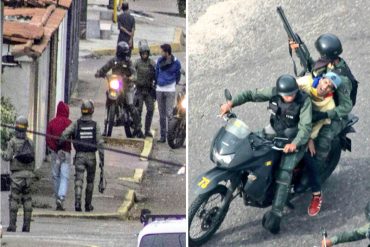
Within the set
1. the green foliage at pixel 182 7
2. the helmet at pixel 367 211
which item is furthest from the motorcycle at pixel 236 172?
the green foliage at pixel 182 7

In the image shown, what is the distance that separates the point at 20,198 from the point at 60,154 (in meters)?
1.28

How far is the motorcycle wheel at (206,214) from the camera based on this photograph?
10.1m

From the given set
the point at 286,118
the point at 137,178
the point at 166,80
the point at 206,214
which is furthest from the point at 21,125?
the point at 286,118

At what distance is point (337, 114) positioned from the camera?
32.7 feet

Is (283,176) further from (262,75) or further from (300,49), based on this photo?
(300,49)

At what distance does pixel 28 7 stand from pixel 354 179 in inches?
402

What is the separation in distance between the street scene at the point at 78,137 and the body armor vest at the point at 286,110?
12.4 ft

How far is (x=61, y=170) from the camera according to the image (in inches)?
702

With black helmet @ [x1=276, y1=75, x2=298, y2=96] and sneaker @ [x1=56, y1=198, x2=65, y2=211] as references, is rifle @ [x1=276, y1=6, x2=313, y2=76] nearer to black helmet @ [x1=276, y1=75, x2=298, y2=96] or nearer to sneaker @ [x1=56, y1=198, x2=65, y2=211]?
black helmet @ [x1=276, y1=75, x2=298, y2=96]

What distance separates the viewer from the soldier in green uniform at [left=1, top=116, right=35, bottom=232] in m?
16.1

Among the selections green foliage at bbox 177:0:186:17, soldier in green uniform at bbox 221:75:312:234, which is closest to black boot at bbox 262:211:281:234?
soldier in green uniform at bbox 221:75:312:234

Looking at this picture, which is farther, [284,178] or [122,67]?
[122,67]

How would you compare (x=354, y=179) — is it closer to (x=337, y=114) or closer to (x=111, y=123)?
(x=337, y=114)

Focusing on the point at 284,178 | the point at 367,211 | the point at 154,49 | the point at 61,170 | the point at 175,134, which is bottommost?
the point at 154,49
